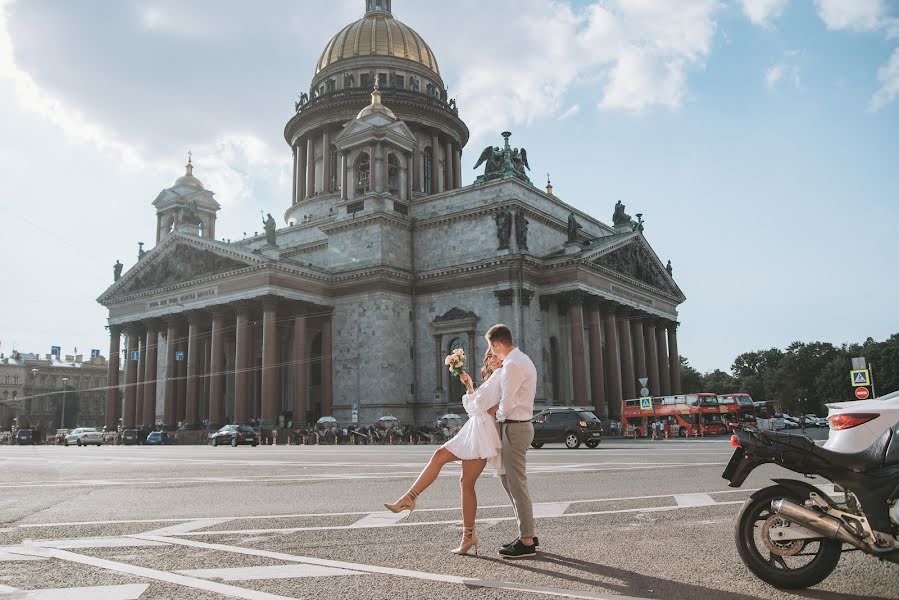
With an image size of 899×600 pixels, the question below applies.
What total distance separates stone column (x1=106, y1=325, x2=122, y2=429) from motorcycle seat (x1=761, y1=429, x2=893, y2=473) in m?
58.6

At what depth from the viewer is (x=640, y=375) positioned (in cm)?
5481

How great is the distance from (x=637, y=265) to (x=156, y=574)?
5188cm

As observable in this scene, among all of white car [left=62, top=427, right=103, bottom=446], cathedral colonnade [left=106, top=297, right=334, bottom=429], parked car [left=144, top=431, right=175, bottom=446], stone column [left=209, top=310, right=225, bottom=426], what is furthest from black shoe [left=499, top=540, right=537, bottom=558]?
white car [left=62, top=427, right=103, bottom=446]

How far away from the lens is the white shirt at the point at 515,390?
6.62 m

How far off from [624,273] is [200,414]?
1249 inches

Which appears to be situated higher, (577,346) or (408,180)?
(408,180)

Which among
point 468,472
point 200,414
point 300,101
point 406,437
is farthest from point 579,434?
point 300,101

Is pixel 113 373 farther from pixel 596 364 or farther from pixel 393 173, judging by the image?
pixel 596 364

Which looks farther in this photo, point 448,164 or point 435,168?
point 448,164

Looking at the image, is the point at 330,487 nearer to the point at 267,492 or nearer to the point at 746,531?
the point at 267,492

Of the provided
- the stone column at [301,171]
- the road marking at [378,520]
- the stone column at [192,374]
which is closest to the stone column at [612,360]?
the stone column at [192,374]

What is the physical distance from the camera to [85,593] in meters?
5.08

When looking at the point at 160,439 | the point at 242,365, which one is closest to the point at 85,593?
the point at 242,365

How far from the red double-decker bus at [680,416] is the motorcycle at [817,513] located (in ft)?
136
